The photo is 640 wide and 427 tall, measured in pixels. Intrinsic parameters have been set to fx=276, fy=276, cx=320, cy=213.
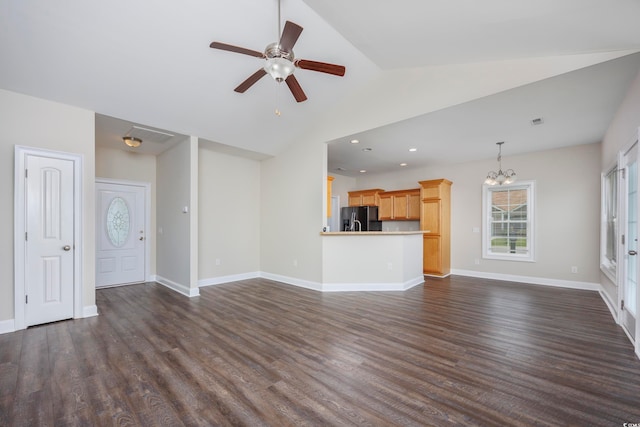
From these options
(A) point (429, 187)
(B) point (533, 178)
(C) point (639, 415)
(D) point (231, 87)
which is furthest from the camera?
(A) point (429, 187)

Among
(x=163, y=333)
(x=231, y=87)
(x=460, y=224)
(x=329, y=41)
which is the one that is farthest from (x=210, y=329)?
(x=460, y=224)

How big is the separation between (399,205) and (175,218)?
17.3ft

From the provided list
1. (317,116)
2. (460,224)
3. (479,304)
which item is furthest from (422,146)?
(479,304)

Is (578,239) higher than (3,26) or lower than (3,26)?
lower

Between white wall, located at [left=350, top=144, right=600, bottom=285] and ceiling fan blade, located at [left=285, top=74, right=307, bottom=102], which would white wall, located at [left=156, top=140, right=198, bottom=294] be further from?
white wall, located at [left=350, top=144, right=600, bottom=285]

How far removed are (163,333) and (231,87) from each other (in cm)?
325

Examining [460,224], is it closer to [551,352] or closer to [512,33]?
[551,352]

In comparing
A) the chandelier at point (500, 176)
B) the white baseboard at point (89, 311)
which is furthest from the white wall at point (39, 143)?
the chandelier at point (500, 176)

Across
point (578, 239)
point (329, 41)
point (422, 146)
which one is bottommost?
point (578, 239)

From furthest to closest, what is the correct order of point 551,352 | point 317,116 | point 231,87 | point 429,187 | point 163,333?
point 429,187, point 317,116, point 231,87, point 163,333, point 551,352

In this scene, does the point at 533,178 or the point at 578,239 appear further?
the point at 533,178

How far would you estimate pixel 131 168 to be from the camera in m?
5.55

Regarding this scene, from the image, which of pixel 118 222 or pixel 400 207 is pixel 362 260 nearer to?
pixel 400 207

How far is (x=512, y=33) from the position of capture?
238cm
